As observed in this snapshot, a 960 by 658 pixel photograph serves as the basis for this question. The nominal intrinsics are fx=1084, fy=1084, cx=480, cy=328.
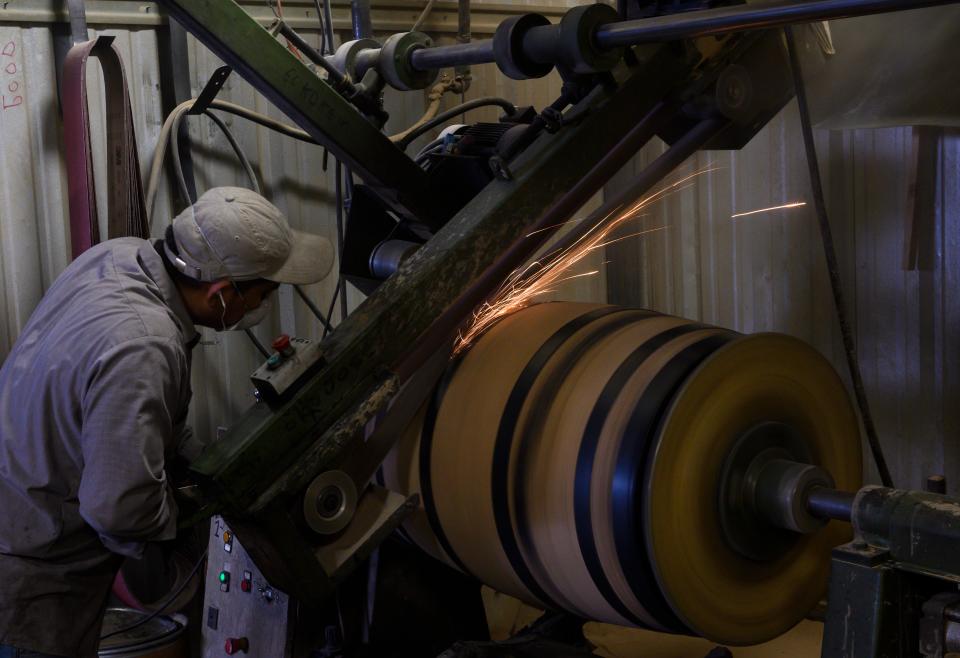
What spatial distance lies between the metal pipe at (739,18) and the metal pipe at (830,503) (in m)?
0.85

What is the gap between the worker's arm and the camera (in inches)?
77.6

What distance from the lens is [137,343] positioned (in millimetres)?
2006

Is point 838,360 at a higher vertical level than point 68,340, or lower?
lower

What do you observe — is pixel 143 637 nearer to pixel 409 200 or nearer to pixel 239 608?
pixel 239 608

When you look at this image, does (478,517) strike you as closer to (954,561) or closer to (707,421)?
(707,421)

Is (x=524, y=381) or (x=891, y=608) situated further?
(x=524, y=381)

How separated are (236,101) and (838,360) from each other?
7.01ft

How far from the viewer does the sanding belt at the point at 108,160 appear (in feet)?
10.2

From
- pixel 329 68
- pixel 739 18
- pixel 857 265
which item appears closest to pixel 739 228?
pixel 857 265

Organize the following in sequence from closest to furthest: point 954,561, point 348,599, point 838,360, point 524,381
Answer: point 954,561
point 524,381
point 348,599
point 838,360

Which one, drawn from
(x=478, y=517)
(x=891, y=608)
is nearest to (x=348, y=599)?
(x=478, y=517)

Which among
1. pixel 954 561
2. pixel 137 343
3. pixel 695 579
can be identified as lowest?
pixel 695 579

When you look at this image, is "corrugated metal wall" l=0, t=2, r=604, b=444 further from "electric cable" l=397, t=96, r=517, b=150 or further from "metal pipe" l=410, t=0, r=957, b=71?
"metal pipe" l=410, t=0, r=957, b=71

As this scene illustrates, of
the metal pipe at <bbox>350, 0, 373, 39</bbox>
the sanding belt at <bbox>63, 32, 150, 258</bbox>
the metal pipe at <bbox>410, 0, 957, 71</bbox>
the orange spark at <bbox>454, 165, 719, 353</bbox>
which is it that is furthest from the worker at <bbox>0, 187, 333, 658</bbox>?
the metal pipe at <bbox>350, 0, 373, 39</bbox>
